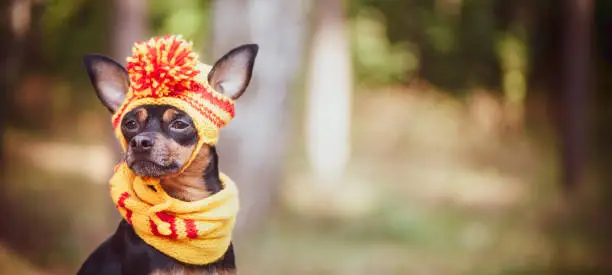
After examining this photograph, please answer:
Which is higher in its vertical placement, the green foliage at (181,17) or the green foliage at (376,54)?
the green foliage at (376,54)

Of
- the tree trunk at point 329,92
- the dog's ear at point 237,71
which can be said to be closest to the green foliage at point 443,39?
the tree trunk at point 329,92

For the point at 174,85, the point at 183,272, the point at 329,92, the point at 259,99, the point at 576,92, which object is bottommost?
the point at 183,272

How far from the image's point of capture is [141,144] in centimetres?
125

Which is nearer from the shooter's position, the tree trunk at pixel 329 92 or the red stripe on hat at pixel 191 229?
the red stripe on hat at pixel 191 229

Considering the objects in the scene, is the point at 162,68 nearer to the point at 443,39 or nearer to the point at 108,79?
the point at 108,79

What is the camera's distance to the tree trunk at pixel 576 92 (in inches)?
131

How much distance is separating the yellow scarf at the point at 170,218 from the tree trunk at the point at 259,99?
1378 millimetres

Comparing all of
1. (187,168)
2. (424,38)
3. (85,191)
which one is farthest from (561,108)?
(187,168)

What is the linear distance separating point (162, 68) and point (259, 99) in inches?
66.1

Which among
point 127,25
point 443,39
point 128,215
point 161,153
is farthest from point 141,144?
point 443,39

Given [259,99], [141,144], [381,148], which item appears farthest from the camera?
[381,148]

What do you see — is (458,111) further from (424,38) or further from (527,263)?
(527,263)

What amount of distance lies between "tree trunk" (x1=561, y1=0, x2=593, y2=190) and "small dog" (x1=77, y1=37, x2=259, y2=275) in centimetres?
228

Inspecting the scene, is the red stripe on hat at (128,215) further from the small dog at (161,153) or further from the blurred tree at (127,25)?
the blurred tree at (127,25)
